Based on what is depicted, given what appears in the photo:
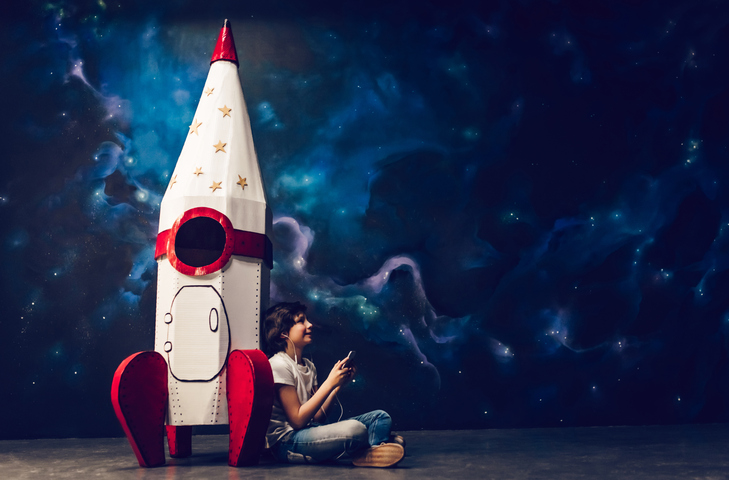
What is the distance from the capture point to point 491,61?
179 inches

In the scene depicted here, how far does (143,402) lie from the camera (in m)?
2.69

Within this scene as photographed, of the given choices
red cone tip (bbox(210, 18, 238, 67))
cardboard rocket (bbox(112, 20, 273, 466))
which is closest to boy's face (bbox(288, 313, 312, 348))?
cardboard rocket (bbox(112, 20, 273, 466))

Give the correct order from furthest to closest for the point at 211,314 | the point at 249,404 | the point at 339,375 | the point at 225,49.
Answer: the point at 225,49 < the point at 211,314 < the point at 339,375 < the point at 249,404

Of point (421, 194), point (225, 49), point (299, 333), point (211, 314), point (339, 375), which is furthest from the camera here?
point (421, 194)

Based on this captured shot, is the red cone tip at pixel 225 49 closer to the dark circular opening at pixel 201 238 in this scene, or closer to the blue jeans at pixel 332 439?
the dark circular opening at pixel 201 238

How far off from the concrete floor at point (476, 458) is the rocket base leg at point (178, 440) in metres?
0.08

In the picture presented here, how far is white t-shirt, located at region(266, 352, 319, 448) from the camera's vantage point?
2.80 metres

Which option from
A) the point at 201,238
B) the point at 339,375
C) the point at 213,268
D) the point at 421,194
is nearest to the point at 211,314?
the point at 213,268

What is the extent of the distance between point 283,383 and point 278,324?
1.17ft

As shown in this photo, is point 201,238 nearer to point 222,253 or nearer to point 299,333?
point 222,253

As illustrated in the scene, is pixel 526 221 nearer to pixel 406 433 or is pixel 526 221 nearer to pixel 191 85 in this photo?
pixel 406 433

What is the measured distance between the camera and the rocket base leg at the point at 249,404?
260 centimetres

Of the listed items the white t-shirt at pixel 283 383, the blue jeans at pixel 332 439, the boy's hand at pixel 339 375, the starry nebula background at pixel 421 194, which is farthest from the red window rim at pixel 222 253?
the starry nebula background at pixel 421 194

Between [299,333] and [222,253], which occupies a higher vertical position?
[222,253]
